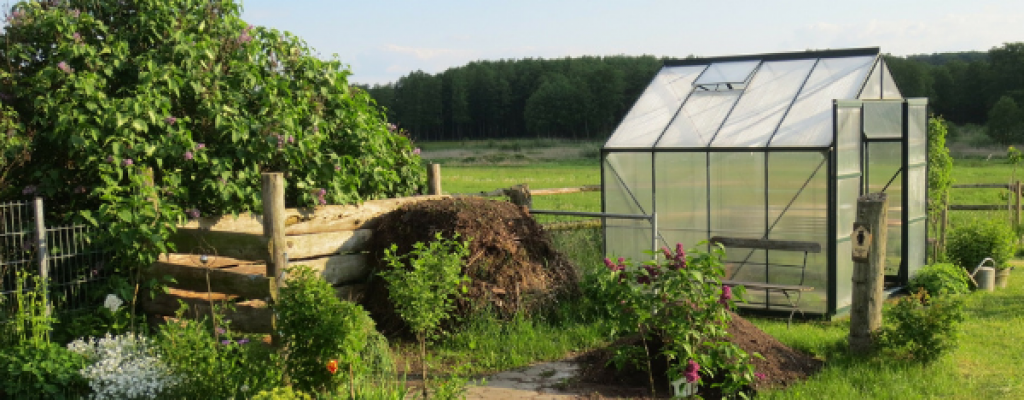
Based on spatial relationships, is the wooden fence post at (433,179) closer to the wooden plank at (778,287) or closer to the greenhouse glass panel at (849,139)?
the wooden plank at (778,287)

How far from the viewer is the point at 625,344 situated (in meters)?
6.75

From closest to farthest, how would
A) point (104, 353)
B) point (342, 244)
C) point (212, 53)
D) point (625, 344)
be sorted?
1. point (104, 353)
2. point (625, 344)
3. point (212, 53)
4. point (342, 244)

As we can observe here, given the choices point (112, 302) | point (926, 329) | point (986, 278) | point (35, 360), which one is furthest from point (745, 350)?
point (986, 278)

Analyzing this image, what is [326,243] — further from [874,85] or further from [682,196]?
[874,85]

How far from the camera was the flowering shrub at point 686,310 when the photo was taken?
5.82 meters

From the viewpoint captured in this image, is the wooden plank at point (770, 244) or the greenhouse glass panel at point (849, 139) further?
the greenhouse glass panel at point (849, 139)

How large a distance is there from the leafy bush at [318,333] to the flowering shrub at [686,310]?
195 cm

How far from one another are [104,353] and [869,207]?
6598 mm

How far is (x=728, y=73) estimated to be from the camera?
11688 millimetres

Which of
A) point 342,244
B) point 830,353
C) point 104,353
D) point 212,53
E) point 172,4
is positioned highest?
point 172,4

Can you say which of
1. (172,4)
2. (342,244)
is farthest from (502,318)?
(172,4)

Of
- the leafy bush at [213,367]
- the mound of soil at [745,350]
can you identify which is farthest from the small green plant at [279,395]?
the mound of soil at [745,350]

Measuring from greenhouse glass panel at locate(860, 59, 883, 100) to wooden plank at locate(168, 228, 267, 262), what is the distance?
7797mm

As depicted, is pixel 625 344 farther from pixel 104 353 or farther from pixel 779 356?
pixel 104 353
